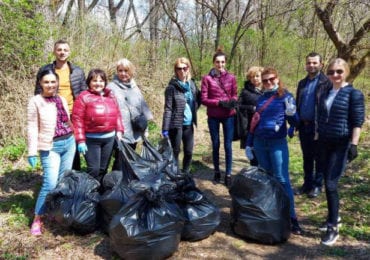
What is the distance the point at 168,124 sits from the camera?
14.1ft

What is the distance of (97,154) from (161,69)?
5681 mm

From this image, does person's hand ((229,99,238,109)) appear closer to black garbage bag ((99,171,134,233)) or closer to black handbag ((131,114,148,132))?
black handbag ((131,114,148,132))

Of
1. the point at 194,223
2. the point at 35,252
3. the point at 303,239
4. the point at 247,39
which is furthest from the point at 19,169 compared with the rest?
the point at 247,39

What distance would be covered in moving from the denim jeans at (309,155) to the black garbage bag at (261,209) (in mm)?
1193

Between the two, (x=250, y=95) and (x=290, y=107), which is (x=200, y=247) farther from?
(x=250, y=95)

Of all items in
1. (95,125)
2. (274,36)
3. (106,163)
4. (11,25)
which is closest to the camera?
(95,125)

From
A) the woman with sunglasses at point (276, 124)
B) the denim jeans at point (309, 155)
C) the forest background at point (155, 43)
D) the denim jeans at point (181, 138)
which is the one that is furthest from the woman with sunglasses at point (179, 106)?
the forest background at point (155, 43)

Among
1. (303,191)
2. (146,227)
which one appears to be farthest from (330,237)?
(146,227)

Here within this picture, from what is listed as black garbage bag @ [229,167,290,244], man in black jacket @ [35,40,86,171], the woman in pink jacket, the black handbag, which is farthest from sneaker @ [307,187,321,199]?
man in black jacket @ [35,40,86,171]

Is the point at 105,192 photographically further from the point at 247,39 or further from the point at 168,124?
the point at 247,39

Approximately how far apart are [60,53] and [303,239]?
3.07 m

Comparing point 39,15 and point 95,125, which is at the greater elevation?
point 39,15

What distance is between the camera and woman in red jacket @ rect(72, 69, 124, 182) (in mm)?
3514

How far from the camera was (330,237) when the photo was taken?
3.18m
